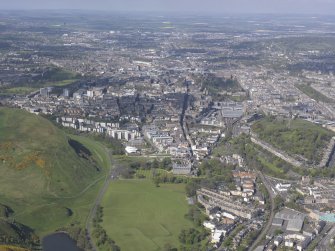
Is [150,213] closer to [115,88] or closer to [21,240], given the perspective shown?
[21,240]

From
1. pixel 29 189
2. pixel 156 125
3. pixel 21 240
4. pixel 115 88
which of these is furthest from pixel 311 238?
pixel 115 88

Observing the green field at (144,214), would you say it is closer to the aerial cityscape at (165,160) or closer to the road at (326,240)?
the aerial cityscape at (165,160)

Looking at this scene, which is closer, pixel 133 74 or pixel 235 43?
pixel 133 74

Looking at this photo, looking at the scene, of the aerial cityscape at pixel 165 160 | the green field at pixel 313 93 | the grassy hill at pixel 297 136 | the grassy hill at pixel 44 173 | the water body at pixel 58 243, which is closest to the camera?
the water body at pixel 58 243

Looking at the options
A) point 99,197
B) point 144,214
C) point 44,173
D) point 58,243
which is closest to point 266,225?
point 144,214

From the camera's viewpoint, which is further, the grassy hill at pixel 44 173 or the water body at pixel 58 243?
the grassy hill at pixel 44 173

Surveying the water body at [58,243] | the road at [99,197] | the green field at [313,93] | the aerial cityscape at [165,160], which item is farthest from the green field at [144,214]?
the green field at [313,93]
